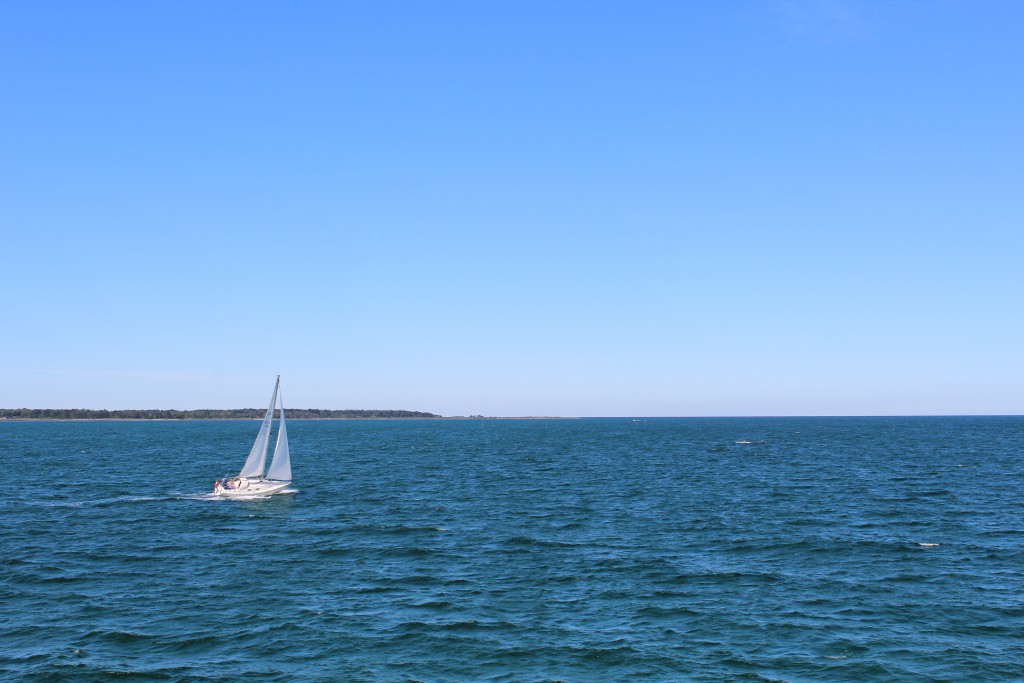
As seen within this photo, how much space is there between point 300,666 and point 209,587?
42.9 feet

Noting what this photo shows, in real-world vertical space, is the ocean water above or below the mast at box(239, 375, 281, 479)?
below

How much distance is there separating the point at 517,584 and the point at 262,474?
150 ft

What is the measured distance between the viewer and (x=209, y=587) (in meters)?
38.5

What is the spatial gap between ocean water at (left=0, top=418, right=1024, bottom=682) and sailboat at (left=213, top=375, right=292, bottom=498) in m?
2.80

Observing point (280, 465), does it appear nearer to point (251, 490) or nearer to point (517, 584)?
point (251, 490)

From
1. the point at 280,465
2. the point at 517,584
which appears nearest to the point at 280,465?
the point at 280,465

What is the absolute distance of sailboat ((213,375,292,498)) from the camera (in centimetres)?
7262

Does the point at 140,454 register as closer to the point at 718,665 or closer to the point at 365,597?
the point at 365,597

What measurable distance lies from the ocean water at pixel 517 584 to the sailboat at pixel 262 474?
→ 2803 millimetres

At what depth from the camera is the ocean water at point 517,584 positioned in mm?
28266

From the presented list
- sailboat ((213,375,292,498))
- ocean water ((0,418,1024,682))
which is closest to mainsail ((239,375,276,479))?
sailboat ((213,375,292,498))

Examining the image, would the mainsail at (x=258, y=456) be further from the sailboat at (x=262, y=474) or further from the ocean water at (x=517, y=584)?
the ocean water at (x=517, y=584)

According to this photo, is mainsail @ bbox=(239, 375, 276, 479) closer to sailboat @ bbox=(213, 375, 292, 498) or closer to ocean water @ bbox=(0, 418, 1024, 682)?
sailboat @ bbox=(213, 375, 292, 498)

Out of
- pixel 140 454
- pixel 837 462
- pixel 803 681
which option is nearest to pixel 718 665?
pixel 803 681
